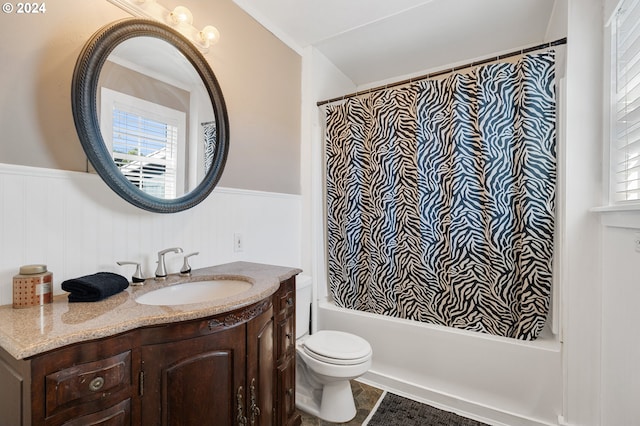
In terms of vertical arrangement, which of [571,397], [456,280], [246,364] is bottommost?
[571,397]

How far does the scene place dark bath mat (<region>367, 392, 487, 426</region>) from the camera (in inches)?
66.6

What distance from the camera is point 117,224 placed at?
122cm

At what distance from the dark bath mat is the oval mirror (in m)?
1.60

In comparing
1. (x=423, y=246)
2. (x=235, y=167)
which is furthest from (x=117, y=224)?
(x=423, y=246)

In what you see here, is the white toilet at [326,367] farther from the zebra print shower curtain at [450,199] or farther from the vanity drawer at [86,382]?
the vanity drawer at [86,382]

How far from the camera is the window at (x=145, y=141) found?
46.0 inches

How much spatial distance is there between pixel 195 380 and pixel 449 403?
1618 millimetres

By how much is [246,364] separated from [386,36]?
2252mm

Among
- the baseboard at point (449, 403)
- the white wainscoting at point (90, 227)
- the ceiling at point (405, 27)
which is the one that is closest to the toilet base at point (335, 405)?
the baseboard at point (449, 403)

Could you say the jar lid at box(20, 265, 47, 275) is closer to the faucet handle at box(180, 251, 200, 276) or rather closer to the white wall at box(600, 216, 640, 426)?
the faucet handle at box(180, 251, 200, 276)

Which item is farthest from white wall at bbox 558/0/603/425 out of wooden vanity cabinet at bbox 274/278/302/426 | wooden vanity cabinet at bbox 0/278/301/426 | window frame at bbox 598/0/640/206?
wooden vanity cabinet at bbox 0/278/301/426

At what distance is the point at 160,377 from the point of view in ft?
2.81

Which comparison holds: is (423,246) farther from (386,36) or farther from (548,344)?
(386,36)

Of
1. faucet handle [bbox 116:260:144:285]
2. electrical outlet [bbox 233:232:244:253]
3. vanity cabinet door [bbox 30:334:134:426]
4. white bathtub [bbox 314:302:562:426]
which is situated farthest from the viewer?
electrical outlet [bbox 233:232:244:253]
